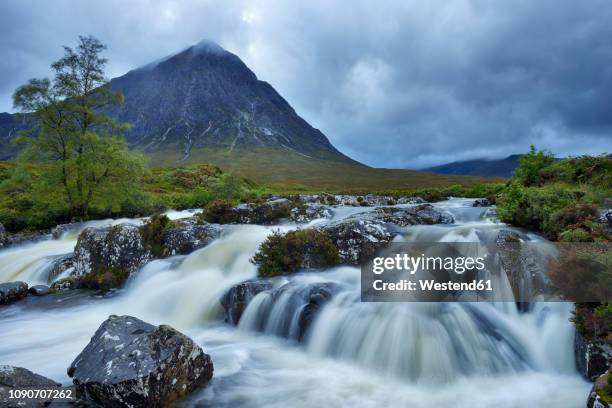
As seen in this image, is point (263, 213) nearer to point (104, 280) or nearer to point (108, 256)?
point (108, 256)

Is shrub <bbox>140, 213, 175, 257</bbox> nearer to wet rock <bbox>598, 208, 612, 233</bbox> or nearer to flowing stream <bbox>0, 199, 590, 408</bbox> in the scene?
flowing stream <bbox>0, 199, 590, 408</bbox>

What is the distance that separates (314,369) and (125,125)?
25.8m

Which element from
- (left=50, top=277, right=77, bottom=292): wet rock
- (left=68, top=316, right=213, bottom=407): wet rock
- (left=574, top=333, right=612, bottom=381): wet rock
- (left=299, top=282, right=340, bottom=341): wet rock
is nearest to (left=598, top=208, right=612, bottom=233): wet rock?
(left=574, top=333, right=612, bottom=381): wet rock

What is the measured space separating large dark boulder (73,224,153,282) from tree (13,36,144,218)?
12073 mm

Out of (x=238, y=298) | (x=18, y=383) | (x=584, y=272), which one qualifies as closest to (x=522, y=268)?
(x=584, y=272)

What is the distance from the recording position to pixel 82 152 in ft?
83.4

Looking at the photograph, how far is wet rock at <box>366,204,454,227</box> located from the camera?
52.4 ft

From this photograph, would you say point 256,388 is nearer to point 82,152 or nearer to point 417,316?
point 417,316

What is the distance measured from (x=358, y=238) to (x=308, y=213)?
9.67 metres

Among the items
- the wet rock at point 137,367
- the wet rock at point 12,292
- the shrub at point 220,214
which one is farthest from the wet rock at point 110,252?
the wet rock at point 137,367

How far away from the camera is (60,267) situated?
15.8 metres

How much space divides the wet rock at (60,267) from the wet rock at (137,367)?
10.7 meters

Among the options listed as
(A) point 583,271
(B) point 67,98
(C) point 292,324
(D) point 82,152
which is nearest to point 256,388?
(C) point 292,324

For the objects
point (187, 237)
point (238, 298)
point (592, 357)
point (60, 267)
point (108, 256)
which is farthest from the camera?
point (60, 267)
